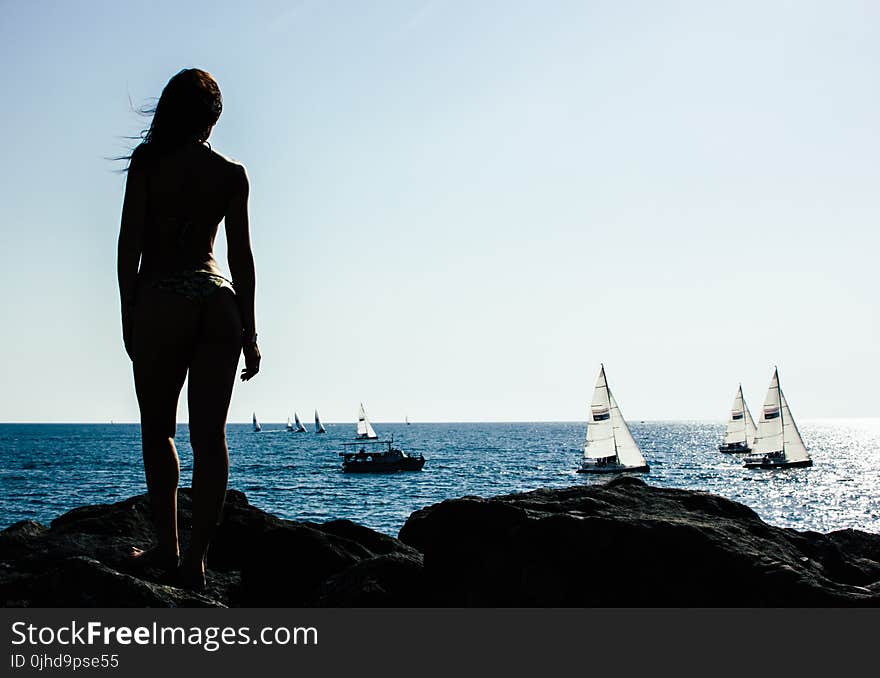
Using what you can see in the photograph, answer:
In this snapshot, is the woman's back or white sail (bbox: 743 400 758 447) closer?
the woman's back

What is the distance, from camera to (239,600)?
172 inches

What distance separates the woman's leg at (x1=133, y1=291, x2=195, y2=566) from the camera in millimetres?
3496

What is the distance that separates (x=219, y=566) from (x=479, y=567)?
1.88 metres

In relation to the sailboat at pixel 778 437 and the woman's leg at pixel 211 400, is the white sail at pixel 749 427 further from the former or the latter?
the woman's leg at pixel 211 400

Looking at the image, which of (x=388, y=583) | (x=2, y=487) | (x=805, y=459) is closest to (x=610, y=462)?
(x=805, y=459)

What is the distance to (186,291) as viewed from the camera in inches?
139

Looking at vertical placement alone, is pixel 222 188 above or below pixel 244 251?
above

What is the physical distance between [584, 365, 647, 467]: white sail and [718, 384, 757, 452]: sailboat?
33270mm

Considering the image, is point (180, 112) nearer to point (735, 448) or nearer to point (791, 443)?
point (791, 443)

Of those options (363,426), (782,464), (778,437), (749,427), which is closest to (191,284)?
(782,464)

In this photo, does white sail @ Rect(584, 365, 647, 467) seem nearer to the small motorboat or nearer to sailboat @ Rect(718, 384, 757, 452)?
the small motorboat

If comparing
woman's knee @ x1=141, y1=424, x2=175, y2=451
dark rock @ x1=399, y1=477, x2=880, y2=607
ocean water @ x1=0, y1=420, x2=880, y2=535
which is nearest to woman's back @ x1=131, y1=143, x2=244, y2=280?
woman's knee @ x1=141, y1=424, x2=175, y2=451
